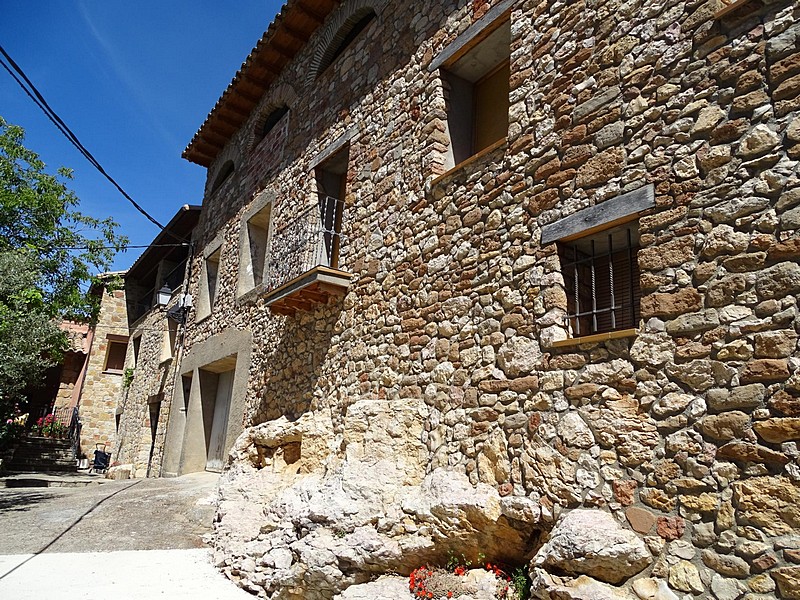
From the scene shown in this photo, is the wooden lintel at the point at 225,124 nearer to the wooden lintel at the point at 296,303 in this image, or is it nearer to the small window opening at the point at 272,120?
the small window opening at the point at 272,120

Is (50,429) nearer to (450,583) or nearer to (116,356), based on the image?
(116,356)

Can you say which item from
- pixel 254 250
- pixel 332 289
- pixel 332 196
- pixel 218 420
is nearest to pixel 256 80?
pixel 254 250

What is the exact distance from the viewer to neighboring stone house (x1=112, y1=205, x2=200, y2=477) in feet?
44.2

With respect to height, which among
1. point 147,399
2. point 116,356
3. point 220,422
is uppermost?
point 116,356

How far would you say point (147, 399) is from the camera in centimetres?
1505

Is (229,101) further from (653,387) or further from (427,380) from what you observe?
(653,387)

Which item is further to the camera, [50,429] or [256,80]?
[50,429]

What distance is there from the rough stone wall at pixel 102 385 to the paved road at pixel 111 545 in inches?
431

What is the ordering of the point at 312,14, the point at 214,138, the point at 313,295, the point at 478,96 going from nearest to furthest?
1. the point at 478,96
2. the point at 313,295
3. the point at 312,14
4. the point at 214,138

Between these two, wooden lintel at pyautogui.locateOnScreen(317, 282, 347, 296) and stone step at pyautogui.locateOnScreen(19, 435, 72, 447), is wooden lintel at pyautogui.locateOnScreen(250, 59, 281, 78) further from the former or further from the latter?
stone step at pyautogui.locateOnScreen(19, 435, 72, 447)

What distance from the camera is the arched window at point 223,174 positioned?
1302cm

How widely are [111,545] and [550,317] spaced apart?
17.2 ft

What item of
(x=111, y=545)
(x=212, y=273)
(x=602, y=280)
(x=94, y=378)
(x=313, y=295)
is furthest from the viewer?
(x=94, y=378)

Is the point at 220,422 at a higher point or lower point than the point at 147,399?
lower
